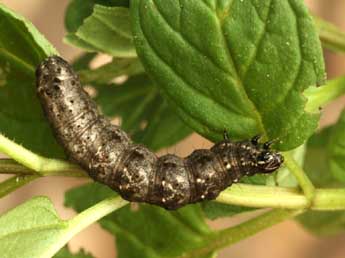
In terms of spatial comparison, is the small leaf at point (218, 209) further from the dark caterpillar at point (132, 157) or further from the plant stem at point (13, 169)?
the plant stem at point (13, 169)

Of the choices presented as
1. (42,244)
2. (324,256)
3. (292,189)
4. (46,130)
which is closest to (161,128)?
(46,130)

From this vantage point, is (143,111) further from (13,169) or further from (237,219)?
(237,219)

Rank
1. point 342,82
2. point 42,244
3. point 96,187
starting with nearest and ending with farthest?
1. point 42,244
2. point 342,82
3. point 96,187

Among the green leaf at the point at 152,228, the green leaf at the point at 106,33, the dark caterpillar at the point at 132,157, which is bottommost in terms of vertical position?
the green leaf at the point at 152,228

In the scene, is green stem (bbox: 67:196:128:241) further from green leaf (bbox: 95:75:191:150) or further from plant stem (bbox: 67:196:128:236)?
green leaf (bbox: 95:75:191:150)

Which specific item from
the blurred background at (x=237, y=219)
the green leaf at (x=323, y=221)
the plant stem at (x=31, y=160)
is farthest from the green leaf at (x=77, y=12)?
the blurred background at (x=237, y=219)

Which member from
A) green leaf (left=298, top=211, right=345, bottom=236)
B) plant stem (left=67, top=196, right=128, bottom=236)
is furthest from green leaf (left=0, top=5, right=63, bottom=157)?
green leaf (left=298, top=211, right=345, bottom=236)

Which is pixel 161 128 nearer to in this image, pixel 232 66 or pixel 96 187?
pixel 96 187

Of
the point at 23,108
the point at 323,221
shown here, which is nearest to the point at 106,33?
the point at 23,108
